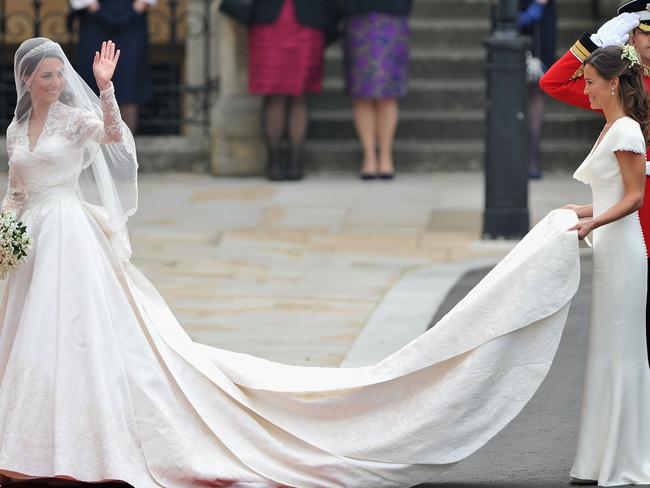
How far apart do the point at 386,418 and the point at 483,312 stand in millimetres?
553

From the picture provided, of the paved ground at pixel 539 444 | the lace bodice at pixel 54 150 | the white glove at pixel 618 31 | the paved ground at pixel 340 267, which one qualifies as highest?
the white glove at pixel 618 31

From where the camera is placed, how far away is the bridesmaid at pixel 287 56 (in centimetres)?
1442

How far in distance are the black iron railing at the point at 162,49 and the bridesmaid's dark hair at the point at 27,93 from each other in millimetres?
8362

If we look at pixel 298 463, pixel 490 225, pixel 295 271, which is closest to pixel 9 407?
pixel 298 463

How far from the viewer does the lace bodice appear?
22.1 feet

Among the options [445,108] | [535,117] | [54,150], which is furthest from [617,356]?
[445,108]

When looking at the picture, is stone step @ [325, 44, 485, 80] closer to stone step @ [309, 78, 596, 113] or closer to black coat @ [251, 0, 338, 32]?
stone step @ [309, 78, 596, 113]

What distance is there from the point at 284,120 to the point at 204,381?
827cm

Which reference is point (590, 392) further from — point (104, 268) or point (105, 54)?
point (105, 54)

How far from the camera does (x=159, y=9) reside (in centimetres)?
1611

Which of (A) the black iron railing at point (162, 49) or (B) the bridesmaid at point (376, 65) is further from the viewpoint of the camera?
(A) the black iron railing at point (162, 49)

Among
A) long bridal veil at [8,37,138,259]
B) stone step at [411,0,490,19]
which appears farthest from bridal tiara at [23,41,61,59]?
stone step at [411,0,490,19]

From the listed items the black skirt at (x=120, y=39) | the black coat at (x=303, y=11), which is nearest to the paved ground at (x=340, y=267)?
the black skirt at (x=120, y=39)

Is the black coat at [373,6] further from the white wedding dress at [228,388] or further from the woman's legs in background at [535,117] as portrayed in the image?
the white wedding dress at [228,388]
